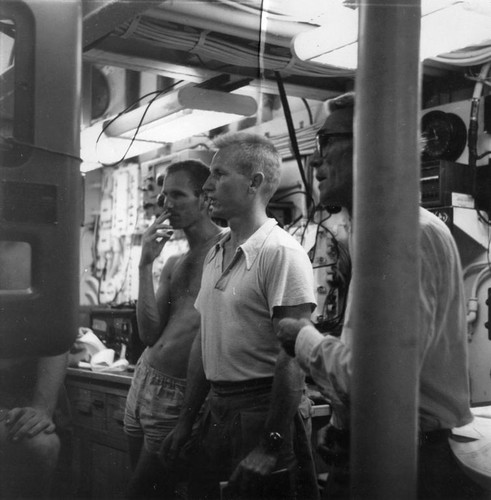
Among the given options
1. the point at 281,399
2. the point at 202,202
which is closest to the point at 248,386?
the point at 281,399

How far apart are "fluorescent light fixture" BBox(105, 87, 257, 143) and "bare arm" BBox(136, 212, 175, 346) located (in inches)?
30.5

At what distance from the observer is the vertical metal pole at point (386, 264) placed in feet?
2.70

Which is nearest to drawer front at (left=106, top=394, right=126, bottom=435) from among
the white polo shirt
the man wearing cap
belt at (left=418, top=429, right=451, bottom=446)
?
the white polo shirt

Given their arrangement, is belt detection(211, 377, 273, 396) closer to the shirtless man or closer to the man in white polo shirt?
the man in white polo shirt

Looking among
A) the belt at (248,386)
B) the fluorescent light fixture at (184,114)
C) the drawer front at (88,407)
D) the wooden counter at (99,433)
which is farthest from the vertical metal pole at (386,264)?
the drawer front at (88,407)

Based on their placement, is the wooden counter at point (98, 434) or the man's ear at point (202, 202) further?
the wooden counter at point (98, 434)

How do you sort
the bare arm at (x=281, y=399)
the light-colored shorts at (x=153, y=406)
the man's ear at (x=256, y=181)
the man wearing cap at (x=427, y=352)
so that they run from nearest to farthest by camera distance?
1. the man wearing cap at (x=427, y=352)
2. the bare arm at (x=281, y=399)
3. the man's ear at (x=256, y=181)
4. the light-colored shorts at (x=153, y=406)

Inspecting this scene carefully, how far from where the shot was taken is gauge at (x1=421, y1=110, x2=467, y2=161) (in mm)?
3383

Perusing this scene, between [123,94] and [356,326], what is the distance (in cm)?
508

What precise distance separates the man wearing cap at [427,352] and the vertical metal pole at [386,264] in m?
0.22

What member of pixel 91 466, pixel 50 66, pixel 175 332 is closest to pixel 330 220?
pixel 175 332

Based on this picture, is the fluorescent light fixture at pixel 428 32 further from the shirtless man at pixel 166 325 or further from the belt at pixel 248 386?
the belt at pixel 248 386

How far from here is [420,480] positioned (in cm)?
143

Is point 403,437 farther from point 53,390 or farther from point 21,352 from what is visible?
point 53,390
